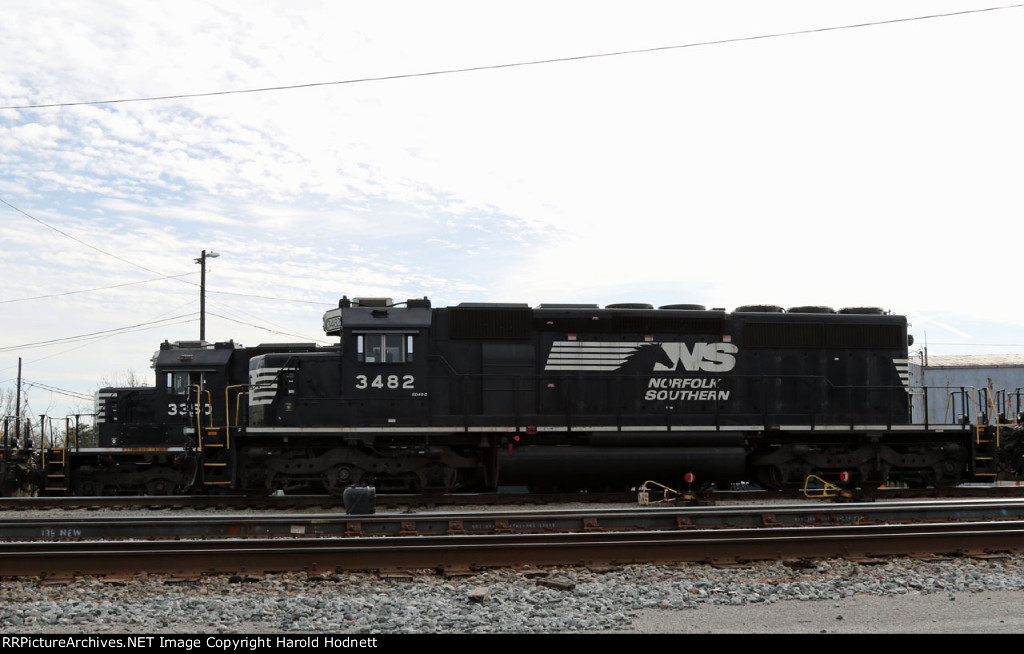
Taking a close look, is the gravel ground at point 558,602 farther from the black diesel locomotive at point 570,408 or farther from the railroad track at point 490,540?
the black diesel locomotive at point 570,408

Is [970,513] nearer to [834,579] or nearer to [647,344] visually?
[834,579]

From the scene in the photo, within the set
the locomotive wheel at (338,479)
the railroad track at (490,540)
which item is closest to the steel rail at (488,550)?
the railroad track at (490,540)

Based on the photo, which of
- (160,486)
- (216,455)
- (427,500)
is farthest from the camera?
(160,486)

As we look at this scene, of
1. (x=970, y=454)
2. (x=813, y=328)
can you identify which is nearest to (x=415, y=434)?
(x=813, y=328)

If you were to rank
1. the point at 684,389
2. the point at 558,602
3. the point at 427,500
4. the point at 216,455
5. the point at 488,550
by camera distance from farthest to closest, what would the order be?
1. the point at 684,389
2. the point at 216,455
3. the point at 427,500
4. the point at 488,550
5. the point at 558,602

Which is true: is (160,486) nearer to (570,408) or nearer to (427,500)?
(427,500)

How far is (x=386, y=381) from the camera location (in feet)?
53.3

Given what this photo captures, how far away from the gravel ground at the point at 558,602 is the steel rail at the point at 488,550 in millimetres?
271

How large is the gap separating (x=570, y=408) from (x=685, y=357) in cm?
256

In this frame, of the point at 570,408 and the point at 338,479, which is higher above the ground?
the point at 570,408

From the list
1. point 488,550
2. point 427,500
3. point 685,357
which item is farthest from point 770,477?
point 488,550

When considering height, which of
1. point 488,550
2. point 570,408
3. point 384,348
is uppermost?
point 384,348

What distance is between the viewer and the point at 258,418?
16594 mm

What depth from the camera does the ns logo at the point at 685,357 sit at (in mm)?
17078
